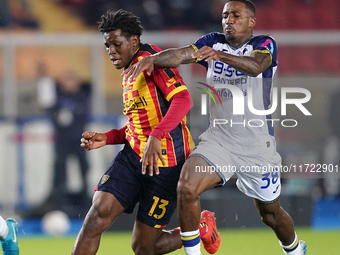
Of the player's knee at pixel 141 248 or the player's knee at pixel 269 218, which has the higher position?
the player's knee at pixel 269 218

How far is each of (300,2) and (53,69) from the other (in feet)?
18.9

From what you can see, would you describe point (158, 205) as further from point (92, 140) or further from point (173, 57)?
point (173, 57)

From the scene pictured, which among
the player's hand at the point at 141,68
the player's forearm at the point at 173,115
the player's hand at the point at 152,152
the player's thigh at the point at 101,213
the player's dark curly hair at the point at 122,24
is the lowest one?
the player's thigh at the point at 101,213

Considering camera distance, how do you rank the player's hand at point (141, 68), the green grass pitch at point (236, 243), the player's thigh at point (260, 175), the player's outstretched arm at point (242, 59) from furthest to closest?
the green grass pitch at point (236, 243)
the player's thigh at point (260, 175)
the player's outstretched arm at point (242, 59)
the player's hand at point (141, 68)

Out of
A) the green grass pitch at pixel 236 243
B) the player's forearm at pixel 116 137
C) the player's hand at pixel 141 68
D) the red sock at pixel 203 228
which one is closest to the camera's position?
the player's hand at pixel 141 68

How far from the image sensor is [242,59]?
11.6 ft

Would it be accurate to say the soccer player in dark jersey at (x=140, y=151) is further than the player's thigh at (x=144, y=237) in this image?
A: No

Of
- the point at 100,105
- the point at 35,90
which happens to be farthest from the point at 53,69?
the point at 100,105

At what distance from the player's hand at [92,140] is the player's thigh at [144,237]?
0.66 m

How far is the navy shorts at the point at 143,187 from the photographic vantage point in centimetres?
372

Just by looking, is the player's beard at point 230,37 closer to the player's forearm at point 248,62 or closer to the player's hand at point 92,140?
the player's forearm at point 248,62

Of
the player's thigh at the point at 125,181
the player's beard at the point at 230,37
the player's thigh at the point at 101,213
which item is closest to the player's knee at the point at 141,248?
the player's thigh at the point at 125,181

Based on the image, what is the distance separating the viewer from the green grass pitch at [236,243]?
17.6 ft

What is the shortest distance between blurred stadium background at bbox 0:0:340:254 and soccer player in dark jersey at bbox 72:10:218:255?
96.5 inches
